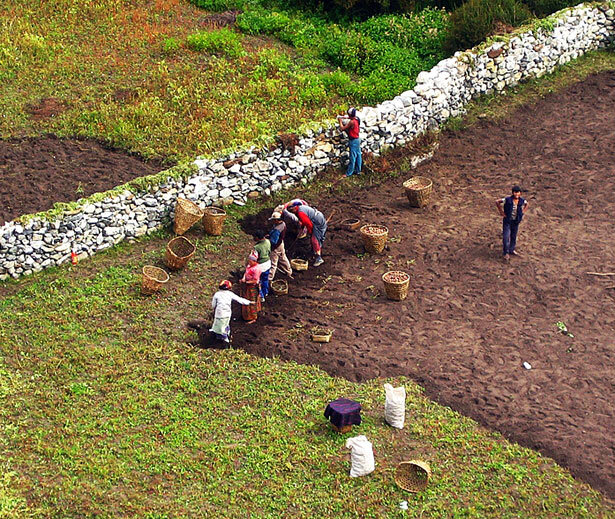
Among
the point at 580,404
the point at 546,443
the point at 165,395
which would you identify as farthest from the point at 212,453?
the point at 580,404

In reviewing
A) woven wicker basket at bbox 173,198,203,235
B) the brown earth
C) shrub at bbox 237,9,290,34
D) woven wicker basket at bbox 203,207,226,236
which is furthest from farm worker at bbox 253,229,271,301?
shrub at bbox 237,9,290,34

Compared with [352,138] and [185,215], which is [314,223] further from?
[352,138]

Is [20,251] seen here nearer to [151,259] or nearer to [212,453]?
[151,259]

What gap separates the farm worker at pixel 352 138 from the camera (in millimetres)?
20906

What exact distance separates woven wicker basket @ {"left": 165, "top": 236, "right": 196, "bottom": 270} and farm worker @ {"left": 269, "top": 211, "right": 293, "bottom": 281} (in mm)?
1688

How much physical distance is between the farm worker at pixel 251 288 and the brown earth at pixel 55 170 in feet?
15.3

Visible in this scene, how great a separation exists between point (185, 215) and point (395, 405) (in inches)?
275

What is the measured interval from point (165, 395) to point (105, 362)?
1370 mm

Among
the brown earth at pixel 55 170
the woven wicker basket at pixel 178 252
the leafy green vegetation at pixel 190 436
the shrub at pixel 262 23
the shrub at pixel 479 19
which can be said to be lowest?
the leafy green vegetation at pixel 190 436

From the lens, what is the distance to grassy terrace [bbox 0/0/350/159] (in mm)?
21922

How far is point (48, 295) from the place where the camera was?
55.3 feet

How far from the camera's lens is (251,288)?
1669 cm

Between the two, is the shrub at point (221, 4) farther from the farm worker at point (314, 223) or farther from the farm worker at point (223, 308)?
the farm worker at point (223, 308)

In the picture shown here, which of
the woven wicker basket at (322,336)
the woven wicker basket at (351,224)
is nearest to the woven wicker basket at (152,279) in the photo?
the woven wicker basket at (322,336)
